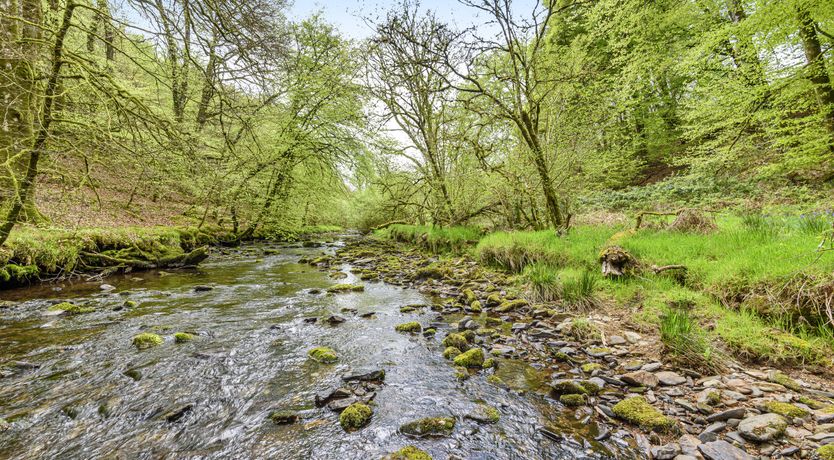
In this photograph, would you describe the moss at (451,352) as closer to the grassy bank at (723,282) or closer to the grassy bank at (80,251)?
the grassy bank at (723,282)

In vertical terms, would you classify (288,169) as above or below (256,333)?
above

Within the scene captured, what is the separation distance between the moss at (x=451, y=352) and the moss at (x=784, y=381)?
107 inches

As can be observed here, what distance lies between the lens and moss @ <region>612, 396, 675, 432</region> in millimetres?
2275

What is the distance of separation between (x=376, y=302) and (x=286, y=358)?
246 centimetres

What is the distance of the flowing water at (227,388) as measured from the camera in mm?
2256

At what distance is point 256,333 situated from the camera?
169 inches

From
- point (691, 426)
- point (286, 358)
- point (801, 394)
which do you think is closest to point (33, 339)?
point (286, 358)

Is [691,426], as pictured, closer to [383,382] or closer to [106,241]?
[383,382]

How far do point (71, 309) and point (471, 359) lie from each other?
6.08 meters

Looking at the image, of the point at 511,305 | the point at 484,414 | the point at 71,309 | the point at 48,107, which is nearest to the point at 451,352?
the point at 484,414

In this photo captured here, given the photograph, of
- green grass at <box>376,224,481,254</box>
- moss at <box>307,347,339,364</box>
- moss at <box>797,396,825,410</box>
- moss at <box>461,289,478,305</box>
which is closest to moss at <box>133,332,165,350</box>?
moss at <box>307,347,339,364</box>

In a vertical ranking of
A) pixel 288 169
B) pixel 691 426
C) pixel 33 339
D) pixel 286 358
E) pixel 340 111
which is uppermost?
pixel 340 111

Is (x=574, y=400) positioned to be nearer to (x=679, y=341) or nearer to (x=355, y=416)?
(x=679, y=341)

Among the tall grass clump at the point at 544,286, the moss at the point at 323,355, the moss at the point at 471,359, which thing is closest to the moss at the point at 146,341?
the moss at the point at 323,355
